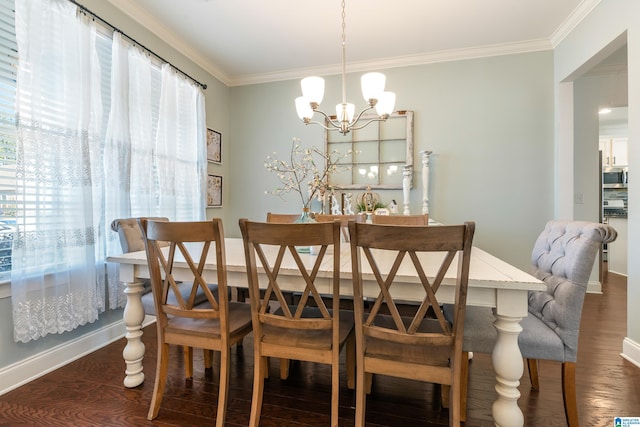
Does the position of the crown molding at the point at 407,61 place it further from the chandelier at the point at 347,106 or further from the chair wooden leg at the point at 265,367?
the chair wooden leg at the point at 265,367

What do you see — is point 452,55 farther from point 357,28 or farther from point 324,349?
point 324,349

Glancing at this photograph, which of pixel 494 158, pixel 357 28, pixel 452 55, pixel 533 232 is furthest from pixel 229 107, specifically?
pixel 533 232

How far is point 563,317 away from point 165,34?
3.81 metres

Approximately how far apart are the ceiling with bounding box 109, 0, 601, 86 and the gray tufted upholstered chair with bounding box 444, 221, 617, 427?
7.56 ft

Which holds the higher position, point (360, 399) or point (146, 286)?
point (146, 286)

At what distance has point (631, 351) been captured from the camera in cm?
204

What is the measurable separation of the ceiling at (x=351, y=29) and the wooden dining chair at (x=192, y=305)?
2247mm

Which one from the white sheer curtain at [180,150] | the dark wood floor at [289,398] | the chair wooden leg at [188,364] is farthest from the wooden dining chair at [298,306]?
the white sheer curtain at [180,150]

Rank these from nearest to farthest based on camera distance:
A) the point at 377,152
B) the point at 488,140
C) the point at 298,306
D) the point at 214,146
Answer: the point at 298,306 → the point at 488,140 → the point at 377,152 → the point at 214,146

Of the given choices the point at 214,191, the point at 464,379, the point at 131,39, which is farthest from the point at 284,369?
the point at 131,39

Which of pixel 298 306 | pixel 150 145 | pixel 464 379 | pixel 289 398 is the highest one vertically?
pixel 150 145

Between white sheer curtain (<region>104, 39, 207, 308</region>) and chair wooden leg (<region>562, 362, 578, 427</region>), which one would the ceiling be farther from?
chair wooden leg (<region>562, 362, 578, 427</region>)

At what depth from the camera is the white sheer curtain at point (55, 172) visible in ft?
5.89

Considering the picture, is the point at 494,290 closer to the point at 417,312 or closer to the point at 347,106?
the point at 417,312
